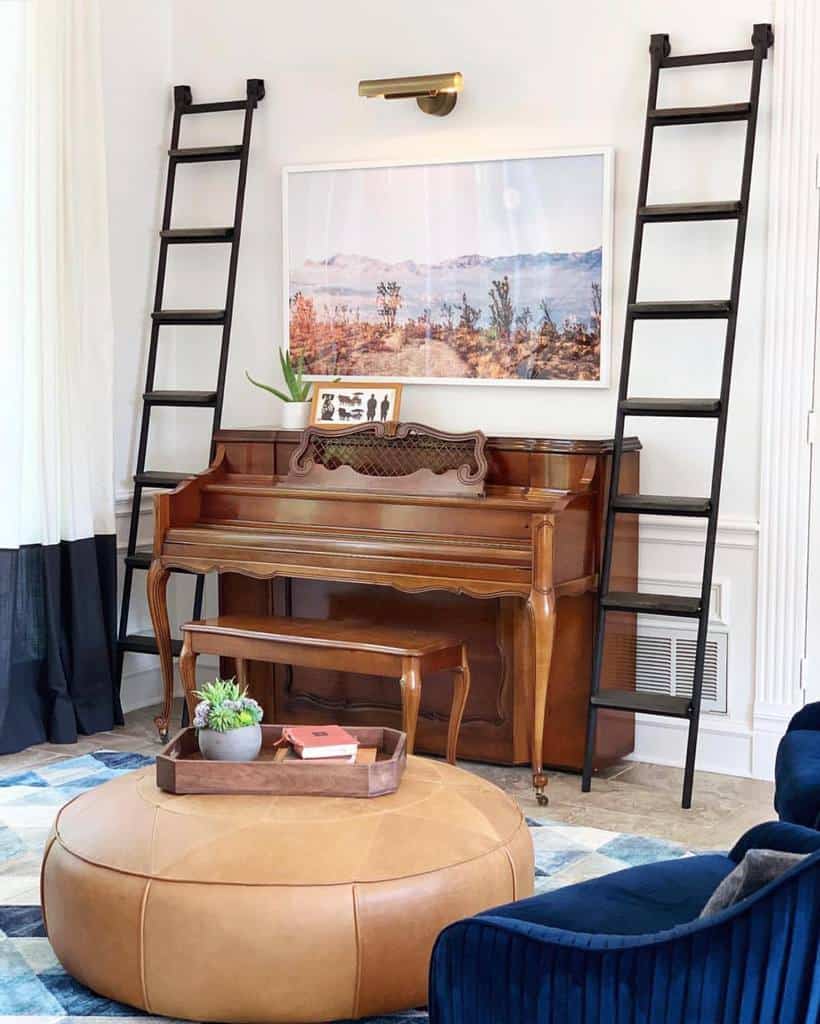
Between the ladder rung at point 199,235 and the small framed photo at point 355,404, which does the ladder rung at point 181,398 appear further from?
the ladder rung at point 199,235

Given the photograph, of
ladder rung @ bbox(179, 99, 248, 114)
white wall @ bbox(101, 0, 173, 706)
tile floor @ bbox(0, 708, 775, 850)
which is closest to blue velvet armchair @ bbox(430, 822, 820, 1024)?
tile floor @ bbox(0, 708, 775, 850)

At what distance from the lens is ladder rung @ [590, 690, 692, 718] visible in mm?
4113

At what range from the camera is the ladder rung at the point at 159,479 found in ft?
16.5

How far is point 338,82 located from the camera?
197 inches

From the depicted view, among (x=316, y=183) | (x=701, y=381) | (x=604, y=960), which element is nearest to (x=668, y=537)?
(x=701, y=381)

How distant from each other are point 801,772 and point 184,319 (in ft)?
10.1

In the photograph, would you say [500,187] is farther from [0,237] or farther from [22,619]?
[22,619]

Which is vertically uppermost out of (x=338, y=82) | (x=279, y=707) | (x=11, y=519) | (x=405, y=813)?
(x=338, y=82)

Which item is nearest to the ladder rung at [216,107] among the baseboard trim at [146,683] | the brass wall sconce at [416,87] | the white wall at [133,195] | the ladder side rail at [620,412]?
the white wall at [133,195]

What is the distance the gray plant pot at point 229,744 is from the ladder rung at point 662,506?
171 cm

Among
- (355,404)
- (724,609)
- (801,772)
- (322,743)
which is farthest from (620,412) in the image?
(322,743)

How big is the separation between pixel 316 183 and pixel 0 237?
1.21 meters

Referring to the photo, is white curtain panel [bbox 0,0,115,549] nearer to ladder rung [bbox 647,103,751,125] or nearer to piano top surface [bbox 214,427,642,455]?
piano top surface [bbox 214,427,642,455]

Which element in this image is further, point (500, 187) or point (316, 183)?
point (316, 183)
